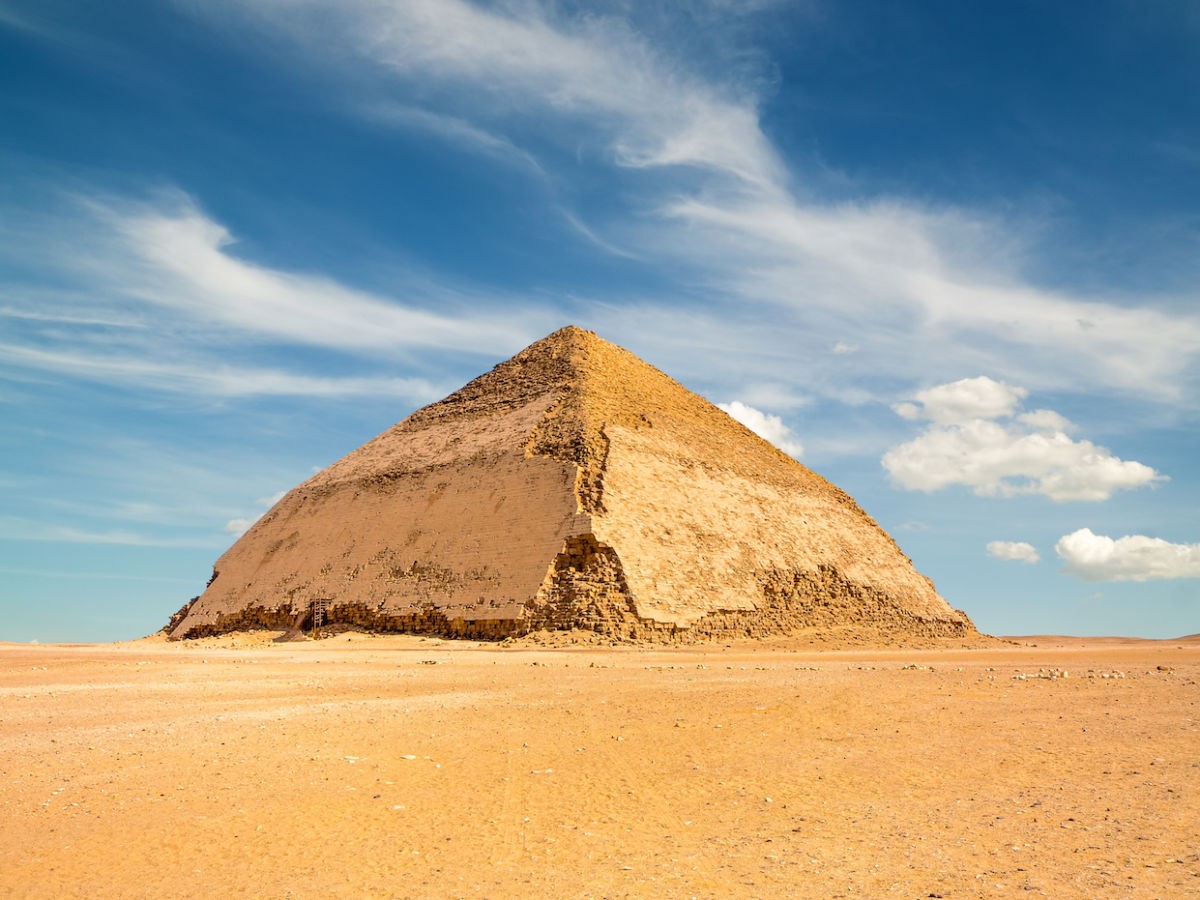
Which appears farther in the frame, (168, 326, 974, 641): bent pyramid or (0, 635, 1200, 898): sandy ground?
(168, 326, 974, 641): bent pyramid

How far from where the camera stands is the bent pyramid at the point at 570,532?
92.4ft

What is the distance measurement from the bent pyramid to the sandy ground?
15181mm

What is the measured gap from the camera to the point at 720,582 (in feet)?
100

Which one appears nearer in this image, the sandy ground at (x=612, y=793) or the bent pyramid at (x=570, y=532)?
the sandy ground at (x=612, y=793)

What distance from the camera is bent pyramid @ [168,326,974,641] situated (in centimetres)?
2816

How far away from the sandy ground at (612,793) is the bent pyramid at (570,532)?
15.2 m

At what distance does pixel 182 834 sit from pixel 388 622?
2516cm

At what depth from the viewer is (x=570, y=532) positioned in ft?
92.8

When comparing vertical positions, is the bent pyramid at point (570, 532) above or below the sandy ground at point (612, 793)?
above

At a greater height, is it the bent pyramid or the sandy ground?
the bent pyramid

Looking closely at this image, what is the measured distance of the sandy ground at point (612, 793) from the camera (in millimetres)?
5230

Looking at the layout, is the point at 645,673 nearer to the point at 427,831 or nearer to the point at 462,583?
the point at 427,831

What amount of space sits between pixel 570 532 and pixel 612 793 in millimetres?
21274

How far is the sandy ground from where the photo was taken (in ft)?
17.2
